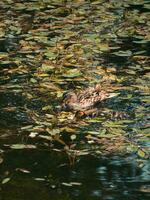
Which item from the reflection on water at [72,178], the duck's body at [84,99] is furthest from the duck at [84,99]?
the reflection on water at [72,178]

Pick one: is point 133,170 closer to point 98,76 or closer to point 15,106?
point 15,106

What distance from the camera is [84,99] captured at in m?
3.77

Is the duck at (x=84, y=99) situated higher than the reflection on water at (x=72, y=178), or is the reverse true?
the reflection on water at (x=72, y=178)

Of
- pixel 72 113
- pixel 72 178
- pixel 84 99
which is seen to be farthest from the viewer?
pixel 84 99

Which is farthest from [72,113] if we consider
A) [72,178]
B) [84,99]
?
[72,178]

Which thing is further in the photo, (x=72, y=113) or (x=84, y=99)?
(x=84, y=99)

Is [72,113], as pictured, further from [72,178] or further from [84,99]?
[72,178]

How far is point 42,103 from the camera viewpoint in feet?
12.2

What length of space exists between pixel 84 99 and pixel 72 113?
0.23 metres

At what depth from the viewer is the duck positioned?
3676 mm

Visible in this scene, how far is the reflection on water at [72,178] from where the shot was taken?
8.40 feet

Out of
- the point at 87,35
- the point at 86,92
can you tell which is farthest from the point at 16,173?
the point at 87,35

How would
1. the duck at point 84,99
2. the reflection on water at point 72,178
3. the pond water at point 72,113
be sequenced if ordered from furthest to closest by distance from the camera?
1. the duck at point 84,99
2. the pond water at point 72,113
3. the reflection on water at point 72,178

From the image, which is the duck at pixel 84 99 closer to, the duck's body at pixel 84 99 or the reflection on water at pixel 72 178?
the duck's body at pixel 84 99
